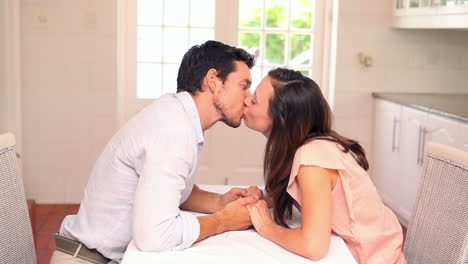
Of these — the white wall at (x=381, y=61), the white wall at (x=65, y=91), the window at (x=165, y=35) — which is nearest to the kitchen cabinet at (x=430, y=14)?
the white wall at (x=381, y=61)

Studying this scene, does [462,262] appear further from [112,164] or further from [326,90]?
[326,90]

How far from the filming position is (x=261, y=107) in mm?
2129

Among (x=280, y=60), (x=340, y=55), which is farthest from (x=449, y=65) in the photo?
(x=280, y=60)

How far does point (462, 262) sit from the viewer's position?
1.90m

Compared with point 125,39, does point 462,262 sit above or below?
below

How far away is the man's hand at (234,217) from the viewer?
6.68ft

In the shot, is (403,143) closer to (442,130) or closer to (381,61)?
(442,130)

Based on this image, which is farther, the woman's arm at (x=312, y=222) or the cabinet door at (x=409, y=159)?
the cabinet door at (x=409, y=159)

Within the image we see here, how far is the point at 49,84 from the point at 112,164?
122 inches

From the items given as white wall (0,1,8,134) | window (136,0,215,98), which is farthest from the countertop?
white wall (0,1,8,134)

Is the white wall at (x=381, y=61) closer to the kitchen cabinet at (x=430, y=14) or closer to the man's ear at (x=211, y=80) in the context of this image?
the kitchen cabinet at (x=430, y=14)

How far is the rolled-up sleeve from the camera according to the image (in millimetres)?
1833

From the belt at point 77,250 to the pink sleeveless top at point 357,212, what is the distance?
611 millimetres

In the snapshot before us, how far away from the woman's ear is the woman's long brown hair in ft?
0.56
